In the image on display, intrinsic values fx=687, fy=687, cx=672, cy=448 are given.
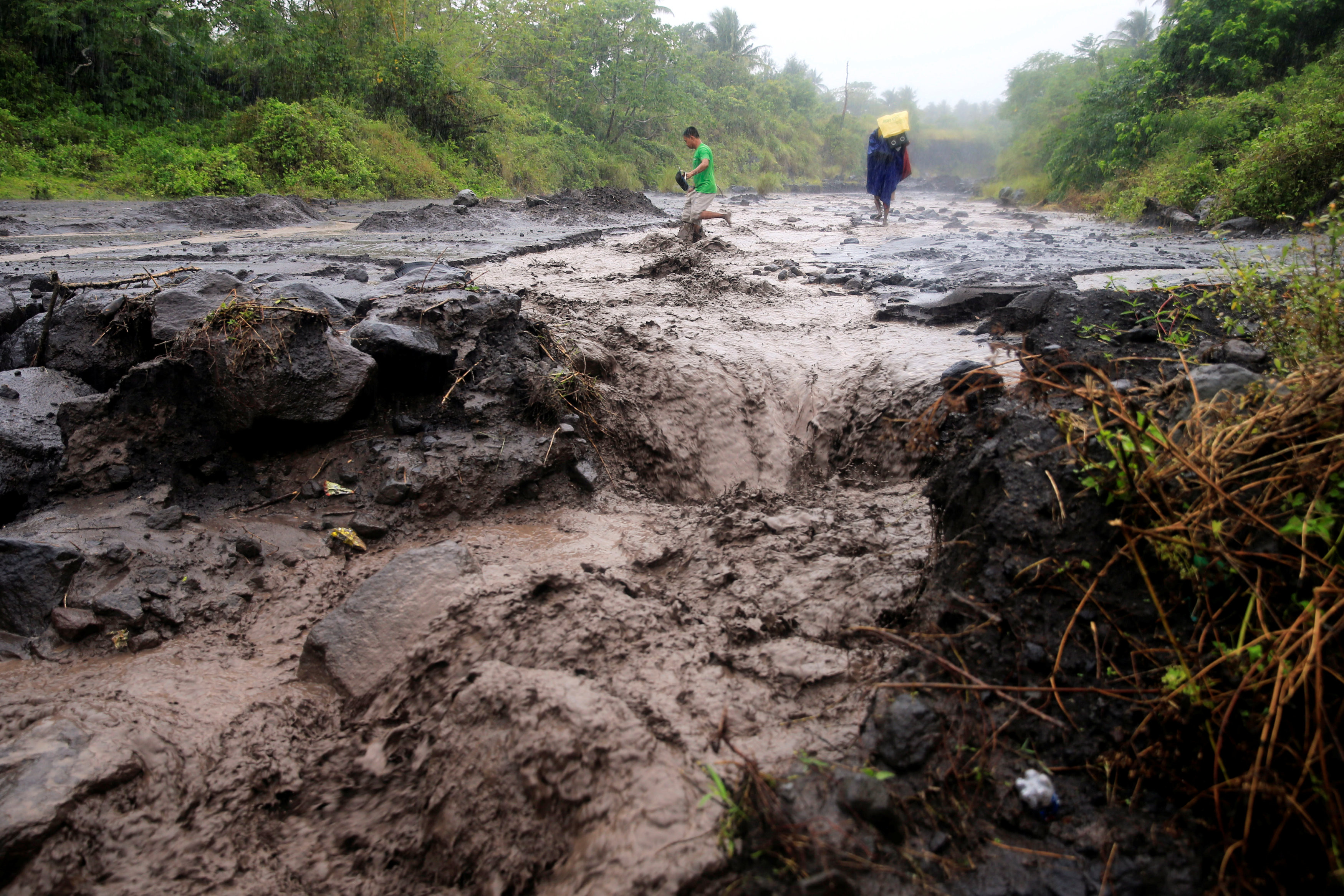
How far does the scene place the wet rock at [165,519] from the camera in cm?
311

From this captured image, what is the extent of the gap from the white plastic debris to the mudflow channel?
43cm

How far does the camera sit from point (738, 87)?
1511 inches

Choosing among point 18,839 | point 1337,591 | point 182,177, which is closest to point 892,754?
point 1337,591

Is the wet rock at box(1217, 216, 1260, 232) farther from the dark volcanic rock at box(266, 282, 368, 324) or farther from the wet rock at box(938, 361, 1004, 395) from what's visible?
the dark volcanic rock at box(266, 282, 368, 324)

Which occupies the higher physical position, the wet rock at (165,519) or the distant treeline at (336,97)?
the distant treeline at (336,97)

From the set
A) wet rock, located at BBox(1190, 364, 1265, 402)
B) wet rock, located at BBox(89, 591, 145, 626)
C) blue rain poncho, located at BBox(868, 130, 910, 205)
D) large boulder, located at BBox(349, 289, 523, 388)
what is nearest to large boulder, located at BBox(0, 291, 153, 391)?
large boulder, located at BBox(349, 289, 523, 388)

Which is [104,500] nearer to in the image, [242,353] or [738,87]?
[242,353]

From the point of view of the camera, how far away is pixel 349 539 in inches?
127

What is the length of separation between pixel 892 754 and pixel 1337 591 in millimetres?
997

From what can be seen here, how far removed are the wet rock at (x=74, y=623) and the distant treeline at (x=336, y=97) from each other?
37.1 ft

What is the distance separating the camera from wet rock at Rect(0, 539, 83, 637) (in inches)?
102

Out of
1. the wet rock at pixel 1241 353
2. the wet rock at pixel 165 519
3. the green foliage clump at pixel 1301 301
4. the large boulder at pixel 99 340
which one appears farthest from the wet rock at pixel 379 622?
the wet rock at pixel 1241 353

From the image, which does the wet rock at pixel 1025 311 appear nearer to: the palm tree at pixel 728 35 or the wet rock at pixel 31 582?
the wet rock at pixel 31 582

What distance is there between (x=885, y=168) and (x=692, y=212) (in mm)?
5947
